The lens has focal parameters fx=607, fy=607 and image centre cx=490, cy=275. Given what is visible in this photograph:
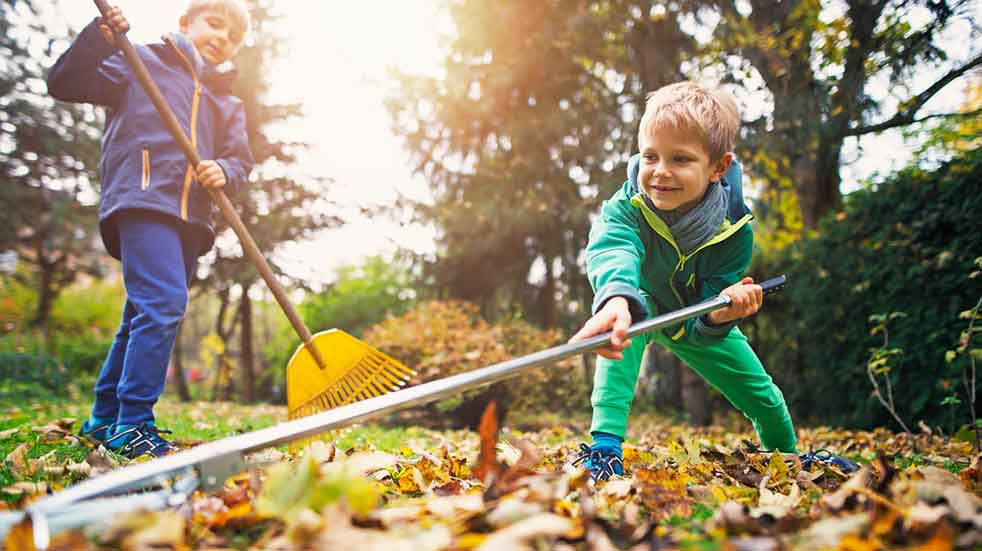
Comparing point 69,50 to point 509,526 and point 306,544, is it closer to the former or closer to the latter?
point 306,544

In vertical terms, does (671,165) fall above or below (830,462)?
above

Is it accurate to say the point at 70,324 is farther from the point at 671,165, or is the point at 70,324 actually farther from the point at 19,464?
the point at 671,165

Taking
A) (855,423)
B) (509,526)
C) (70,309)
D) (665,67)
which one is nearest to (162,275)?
(509,526)

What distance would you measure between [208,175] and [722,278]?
2054mm

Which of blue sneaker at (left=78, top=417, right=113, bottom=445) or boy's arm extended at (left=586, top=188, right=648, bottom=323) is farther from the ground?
boy's arm extended at (left=586, top=188, right=648, bottom=323)

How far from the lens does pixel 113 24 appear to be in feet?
7.64

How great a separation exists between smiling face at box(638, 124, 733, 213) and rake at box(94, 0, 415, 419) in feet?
3.95

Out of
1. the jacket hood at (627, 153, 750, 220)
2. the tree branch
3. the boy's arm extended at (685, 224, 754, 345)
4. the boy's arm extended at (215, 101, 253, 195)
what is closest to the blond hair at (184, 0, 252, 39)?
the boy's arm extended at (215, 101, 253, 195)

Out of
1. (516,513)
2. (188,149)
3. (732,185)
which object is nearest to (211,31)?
(188,149)

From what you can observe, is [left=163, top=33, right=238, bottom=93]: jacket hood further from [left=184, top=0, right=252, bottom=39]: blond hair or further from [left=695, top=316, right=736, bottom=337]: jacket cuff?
[left=695, top=316, right=736, bottom=337]: jacket cuff

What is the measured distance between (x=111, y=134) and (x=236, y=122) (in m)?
0.57

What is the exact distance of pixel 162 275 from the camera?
234cm

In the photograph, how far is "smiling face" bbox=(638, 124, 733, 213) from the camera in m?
2.00

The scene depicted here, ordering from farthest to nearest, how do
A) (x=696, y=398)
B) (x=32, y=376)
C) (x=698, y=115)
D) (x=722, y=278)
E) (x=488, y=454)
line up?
(x=32, y=376) → (x=696, y=398) → (x=722, y=278) → (x=698, y=115) → (x=488, y=454)
